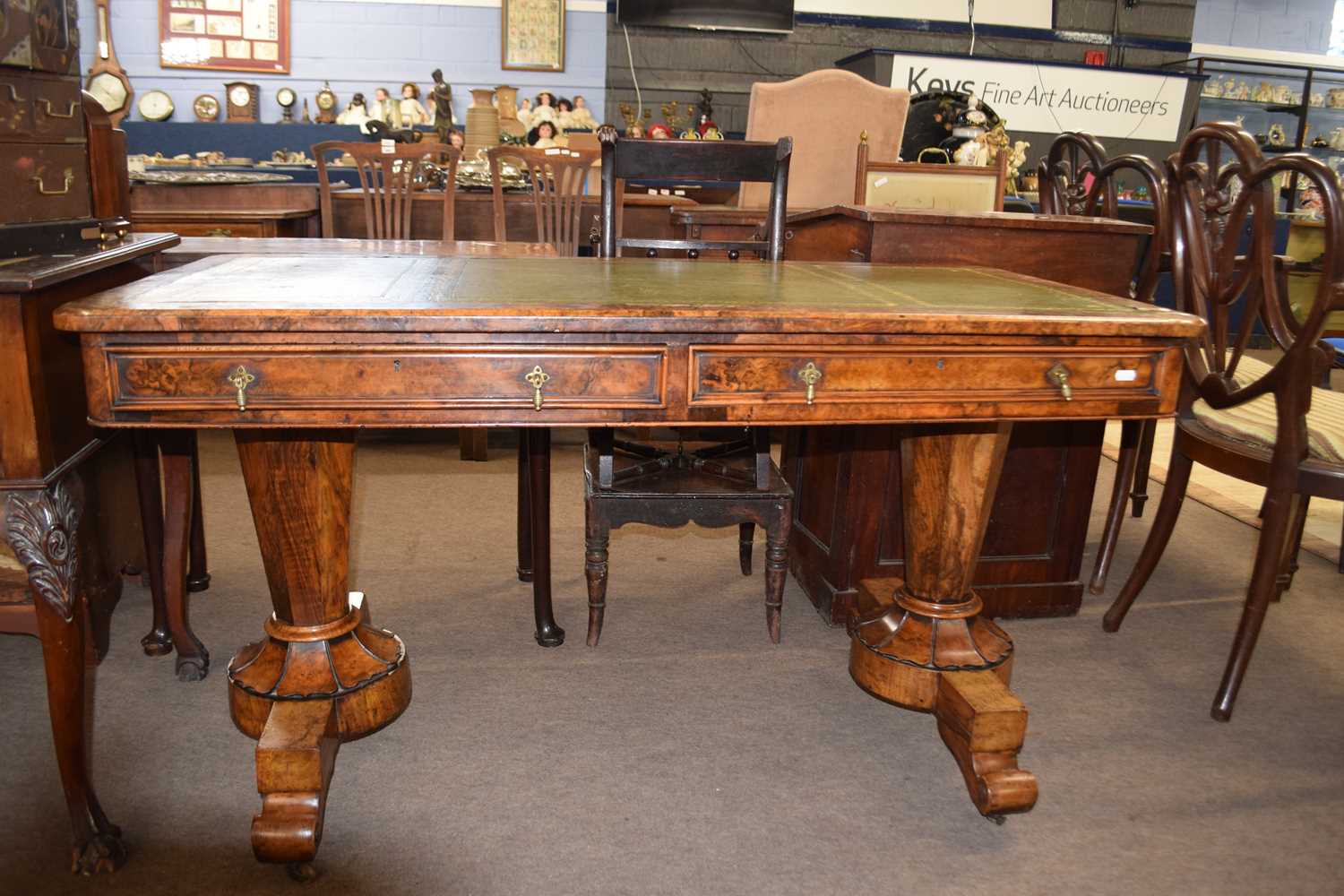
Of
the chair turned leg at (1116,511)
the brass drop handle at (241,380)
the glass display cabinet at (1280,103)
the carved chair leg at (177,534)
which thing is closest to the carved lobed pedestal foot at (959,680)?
the chair turned leg at (1116,511)

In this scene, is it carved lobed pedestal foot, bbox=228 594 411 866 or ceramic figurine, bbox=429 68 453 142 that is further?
ceramic figurine, bbox=429 68 453 142

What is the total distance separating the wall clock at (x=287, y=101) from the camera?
7188 millimetres

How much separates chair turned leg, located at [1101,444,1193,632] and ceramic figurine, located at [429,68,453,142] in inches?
175

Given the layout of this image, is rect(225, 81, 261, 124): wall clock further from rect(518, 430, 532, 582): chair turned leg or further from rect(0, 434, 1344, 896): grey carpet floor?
rect(518, 430, 532, 582): chair turned leg

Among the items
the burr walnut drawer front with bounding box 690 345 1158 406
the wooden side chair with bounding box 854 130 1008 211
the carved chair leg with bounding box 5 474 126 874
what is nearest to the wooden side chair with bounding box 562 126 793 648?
the burr walnut drawer front with bounding box 690 345 1158 406

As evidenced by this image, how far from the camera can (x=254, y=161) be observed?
7020 mm

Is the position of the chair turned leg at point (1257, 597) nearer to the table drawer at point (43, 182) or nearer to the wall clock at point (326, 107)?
the table drawer at point (43, 182)

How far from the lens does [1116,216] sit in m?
3.15

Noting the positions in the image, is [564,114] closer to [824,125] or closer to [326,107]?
[326,107]

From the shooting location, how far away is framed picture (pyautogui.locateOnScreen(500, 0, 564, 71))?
738cm

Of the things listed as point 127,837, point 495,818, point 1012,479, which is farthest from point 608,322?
point 1012,479

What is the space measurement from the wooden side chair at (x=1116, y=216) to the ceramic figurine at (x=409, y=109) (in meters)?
4.89

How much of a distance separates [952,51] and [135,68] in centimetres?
603

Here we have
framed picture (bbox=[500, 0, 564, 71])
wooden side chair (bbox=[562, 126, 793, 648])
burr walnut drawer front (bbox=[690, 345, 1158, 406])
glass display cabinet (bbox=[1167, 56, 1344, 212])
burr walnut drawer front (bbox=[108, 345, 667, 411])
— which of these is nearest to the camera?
burr walnut drawer front (bbox=[108, 345, 667, 411])
